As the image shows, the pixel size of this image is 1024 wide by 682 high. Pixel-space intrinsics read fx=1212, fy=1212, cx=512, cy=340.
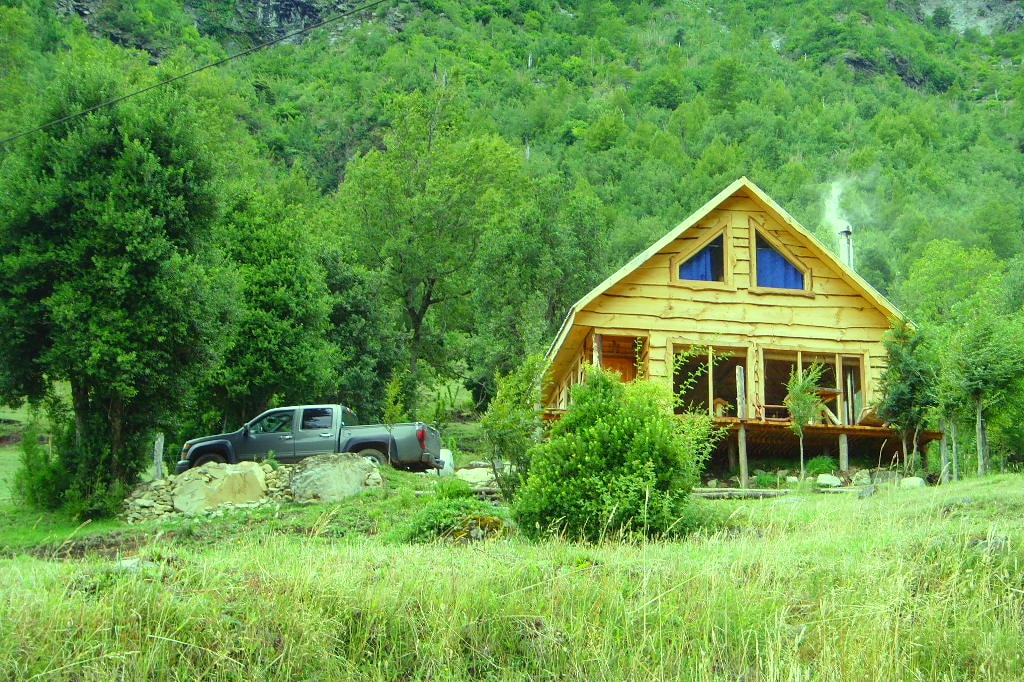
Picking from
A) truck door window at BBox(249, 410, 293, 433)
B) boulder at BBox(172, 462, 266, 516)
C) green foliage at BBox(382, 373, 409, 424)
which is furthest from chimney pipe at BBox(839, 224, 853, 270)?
boulder at BBox(172, 462, 266, 516)

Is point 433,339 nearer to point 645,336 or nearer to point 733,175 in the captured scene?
point 645,336

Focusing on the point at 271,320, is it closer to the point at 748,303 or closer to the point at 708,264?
the point at 708,264

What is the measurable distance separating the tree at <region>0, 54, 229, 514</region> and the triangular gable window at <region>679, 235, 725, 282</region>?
35.9 feet

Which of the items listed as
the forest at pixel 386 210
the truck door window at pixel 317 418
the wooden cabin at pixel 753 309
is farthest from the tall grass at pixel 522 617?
the wooden cabin at pixel 753 309

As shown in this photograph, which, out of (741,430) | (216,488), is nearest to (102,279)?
(216,488)

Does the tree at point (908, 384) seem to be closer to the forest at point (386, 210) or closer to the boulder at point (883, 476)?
the forest at point (386, 210)

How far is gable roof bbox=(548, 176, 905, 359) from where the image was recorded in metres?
27.2

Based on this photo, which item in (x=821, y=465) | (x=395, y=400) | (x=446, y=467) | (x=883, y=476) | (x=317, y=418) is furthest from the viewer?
(x=395, y=400)

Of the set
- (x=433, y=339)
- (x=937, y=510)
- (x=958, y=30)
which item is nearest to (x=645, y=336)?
(x=937, y=510)

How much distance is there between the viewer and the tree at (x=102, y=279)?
21.9m

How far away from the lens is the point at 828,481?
23406mm

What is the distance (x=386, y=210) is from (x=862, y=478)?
84.4 feet

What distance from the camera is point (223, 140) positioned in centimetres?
5644

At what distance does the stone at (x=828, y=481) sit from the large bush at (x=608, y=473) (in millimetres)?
8216
